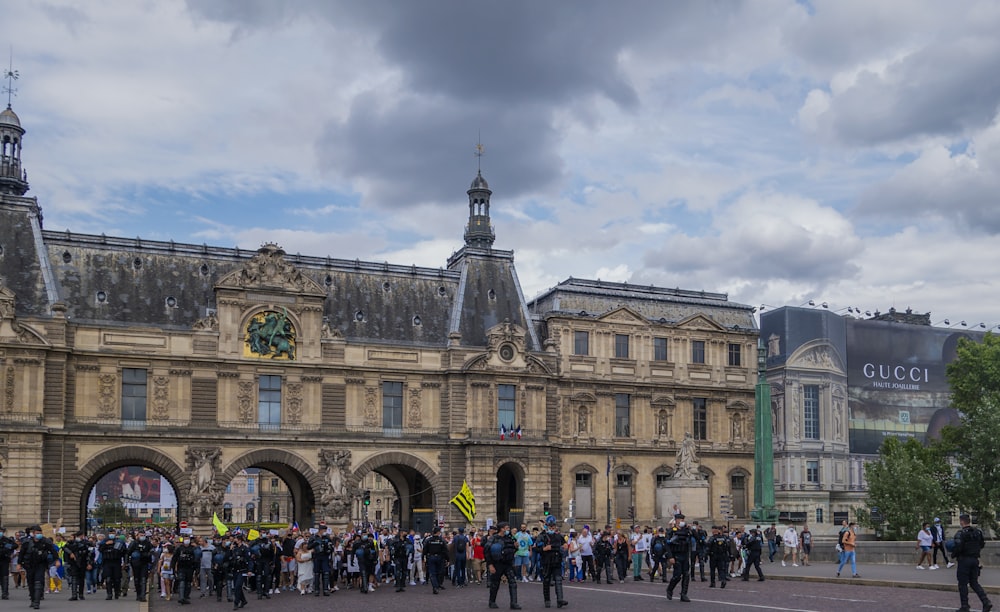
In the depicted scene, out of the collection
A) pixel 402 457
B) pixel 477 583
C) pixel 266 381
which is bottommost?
pixel 477 583

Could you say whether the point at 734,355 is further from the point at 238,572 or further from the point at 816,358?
the point at 238,572

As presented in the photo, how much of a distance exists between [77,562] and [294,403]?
26.0m

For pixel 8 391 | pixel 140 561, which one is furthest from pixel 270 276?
pixel 140 561

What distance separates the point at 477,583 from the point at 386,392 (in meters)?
23.0

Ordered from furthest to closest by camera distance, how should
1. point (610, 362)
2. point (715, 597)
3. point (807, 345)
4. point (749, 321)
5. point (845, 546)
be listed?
point (807, 345) → point (749, 321) → point (610, 362) → point (845, 546) → point (715, 597)

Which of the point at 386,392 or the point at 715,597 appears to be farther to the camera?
the point at 386,392

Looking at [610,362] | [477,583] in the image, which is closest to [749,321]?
[610,362]

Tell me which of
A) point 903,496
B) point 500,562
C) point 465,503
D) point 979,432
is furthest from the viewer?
point 903,496

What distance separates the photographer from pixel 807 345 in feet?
305

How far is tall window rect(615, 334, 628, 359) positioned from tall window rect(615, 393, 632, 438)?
7.50 ft

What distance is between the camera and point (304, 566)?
37.4m

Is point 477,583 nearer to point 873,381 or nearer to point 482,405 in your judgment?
point 482,405

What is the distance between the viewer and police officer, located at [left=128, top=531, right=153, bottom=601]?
3409 cm

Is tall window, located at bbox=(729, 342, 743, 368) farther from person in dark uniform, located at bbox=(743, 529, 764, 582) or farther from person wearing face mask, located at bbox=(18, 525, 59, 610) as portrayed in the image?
person wearing face mask, located at bbox=(18, 525, 59, 610)
